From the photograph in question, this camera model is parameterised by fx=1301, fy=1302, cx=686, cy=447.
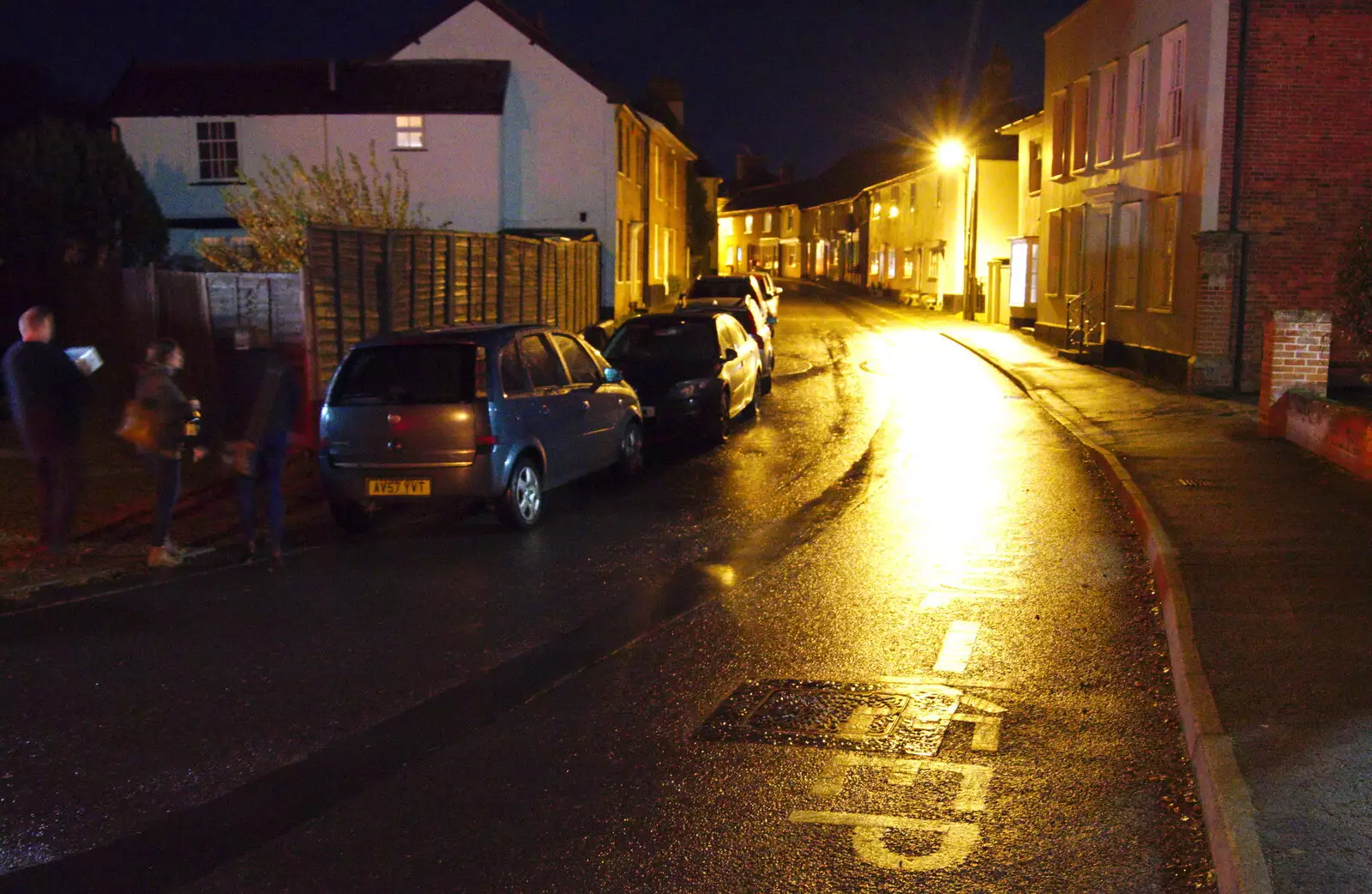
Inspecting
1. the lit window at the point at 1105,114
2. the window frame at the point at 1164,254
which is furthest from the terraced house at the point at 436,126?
the window frame at the point at 1164,254

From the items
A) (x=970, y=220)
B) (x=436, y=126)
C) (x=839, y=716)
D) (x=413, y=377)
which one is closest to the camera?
(x=839, y=716)

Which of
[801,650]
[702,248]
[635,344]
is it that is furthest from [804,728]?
[702,248]

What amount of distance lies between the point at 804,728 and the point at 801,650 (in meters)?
1.31

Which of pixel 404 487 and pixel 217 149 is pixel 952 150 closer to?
pixel 217 149


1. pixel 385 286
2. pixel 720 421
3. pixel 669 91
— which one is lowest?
pixel 720 421

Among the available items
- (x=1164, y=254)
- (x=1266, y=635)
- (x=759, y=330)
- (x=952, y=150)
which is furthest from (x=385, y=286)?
(x=952, y=150)

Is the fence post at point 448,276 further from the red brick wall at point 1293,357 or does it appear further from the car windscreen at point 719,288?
the car windscreen at point 719,288

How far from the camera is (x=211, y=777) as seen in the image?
5500 mm

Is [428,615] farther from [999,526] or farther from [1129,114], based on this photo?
[1129,114]

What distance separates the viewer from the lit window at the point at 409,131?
34781 mm

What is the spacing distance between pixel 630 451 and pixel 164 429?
5041 millimetres

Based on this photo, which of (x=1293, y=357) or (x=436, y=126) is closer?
(x=1293, y=357)

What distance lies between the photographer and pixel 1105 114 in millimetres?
26578

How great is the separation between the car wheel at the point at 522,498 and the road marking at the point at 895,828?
5.87 m
